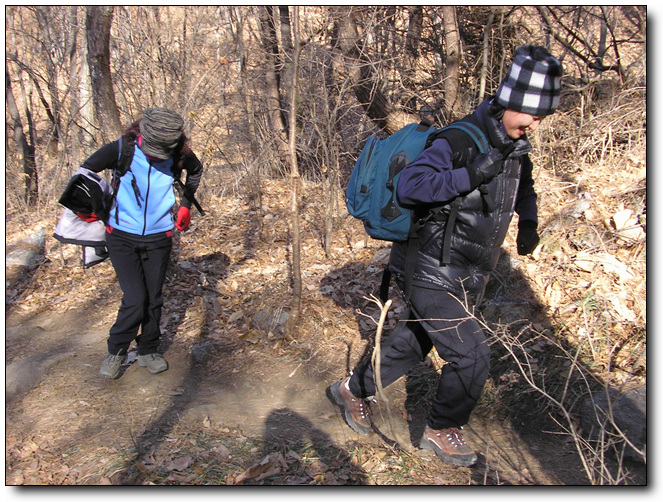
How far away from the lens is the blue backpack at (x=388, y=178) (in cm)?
288

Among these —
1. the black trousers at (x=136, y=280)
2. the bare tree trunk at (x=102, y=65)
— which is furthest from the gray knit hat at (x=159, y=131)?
the bare tree trunk at (x=102, y=65)

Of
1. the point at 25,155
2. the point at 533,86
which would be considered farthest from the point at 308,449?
the point at 25,155

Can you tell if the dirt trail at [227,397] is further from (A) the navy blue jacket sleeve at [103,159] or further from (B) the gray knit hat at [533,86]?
(B) the gray knit hat at [533,86]

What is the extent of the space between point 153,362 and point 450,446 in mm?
2675

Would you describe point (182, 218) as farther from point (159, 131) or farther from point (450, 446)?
point (450, 446)

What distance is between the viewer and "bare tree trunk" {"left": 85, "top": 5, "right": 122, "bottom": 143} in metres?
6.46

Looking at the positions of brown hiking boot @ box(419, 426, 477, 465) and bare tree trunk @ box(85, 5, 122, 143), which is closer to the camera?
brown hiking boot @ box(419, 426, 477, 465)

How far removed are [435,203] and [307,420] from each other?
1.97 metres

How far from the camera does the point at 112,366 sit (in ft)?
14.5

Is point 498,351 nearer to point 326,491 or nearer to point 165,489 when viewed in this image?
point 326,491

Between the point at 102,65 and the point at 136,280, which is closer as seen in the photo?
the point at 136,280

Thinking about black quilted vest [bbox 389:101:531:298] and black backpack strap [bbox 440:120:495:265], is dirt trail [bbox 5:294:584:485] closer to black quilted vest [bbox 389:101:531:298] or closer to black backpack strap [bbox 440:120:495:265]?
black quilted vest [bbox 389:101:531:298]

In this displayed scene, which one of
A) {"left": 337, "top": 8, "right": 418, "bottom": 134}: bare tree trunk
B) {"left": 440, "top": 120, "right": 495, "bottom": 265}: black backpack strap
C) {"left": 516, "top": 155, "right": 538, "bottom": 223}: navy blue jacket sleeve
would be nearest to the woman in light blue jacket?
{"left": 440, "top": 120, "right": 495, "bottom": 265}: black backpack strap

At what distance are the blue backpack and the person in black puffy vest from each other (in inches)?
3.5
